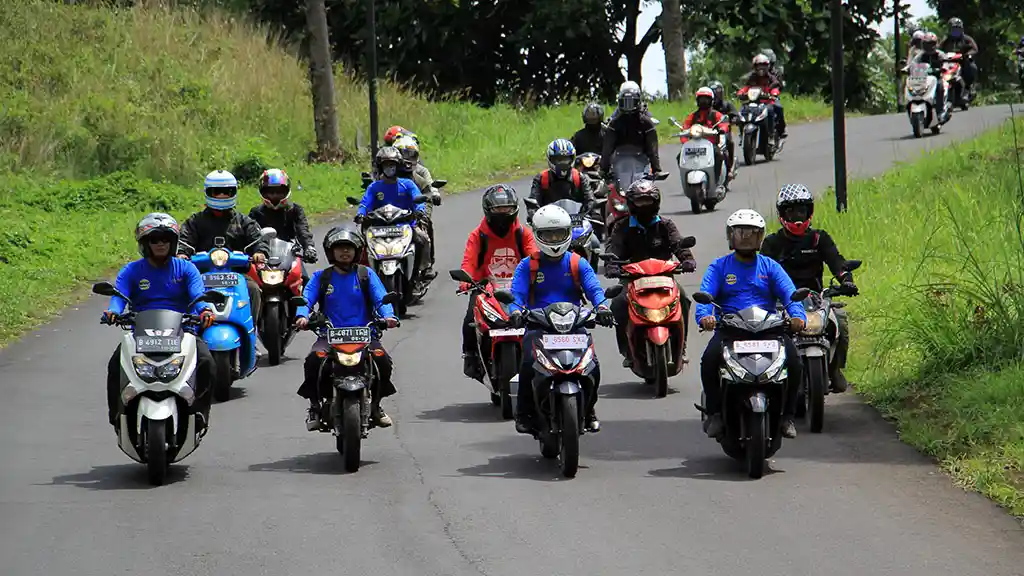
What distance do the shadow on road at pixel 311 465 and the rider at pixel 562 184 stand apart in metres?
7.51

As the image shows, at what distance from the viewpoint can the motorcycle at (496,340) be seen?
14117 mm

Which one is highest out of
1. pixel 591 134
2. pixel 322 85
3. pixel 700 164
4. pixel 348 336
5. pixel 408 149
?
pixel 322 85

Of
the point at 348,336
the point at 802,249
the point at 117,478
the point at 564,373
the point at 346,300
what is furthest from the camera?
the point at 802,249

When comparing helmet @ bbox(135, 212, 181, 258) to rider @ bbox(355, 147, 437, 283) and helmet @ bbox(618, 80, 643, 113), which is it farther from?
helmet @ bbox(618, 80, 643, 113)

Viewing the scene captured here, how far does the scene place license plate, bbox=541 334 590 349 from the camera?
12141mm

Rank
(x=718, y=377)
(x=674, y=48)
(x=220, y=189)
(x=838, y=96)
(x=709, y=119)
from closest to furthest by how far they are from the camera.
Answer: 1. (x=718, y=377)
2. (x=220, y=189)
3. (x=838, y=96)
4. (x=709, y=119)
5. (x=674, y=48)

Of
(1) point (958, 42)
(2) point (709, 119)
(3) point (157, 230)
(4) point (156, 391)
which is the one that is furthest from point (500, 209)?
(1) point (958, 42)

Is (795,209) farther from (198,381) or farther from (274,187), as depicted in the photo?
(274,187)

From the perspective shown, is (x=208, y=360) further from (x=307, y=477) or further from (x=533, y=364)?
(x=533, y=364)

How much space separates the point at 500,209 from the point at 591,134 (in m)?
8.34

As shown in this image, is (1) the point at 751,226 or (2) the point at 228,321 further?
(2) the point at 228,321

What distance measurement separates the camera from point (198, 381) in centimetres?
1234

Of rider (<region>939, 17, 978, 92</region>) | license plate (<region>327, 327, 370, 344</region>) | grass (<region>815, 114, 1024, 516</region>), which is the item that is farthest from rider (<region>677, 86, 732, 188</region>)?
license plate (<region>327, 327, 370, 344</region>)

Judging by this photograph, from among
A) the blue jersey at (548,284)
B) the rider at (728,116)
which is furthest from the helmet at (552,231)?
the rider at (728,116)
